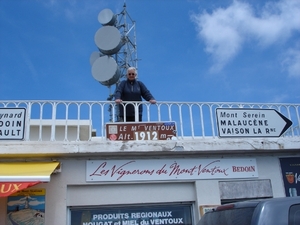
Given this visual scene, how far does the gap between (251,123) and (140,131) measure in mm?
2333

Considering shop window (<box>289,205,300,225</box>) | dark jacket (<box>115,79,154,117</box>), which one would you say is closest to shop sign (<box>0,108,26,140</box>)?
dark jacket (<box>115,79,154,117</box>)

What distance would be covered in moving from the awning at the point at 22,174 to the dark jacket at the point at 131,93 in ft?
6.05

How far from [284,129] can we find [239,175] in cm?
141

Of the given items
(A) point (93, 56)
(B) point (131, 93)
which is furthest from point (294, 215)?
(A) point (93, 56)

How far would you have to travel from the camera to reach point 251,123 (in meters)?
7.69

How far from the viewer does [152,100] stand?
7469 millimetres

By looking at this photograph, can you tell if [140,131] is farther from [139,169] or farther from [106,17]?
[106,17]

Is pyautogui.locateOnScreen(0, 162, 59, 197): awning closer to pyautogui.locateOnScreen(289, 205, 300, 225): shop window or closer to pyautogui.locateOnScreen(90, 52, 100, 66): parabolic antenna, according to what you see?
pyautogui.locateOnScreen(289, 205, 300, 225): shop window

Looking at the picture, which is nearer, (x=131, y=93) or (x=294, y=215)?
(x=294, y=215)

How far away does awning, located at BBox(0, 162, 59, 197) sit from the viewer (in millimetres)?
5906

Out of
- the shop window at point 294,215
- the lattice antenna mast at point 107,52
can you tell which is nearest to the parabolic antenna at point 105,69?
the lattice antenna mast at point 107,52

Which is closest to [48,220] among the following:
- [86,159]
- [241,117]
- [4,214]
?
[4,214]

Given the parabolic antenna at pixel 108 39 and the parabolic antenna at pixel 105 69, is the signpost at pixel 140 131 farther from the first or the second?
the parabolic antenna at pixel 108 39

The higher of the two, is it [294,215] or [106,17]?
[106,17]
